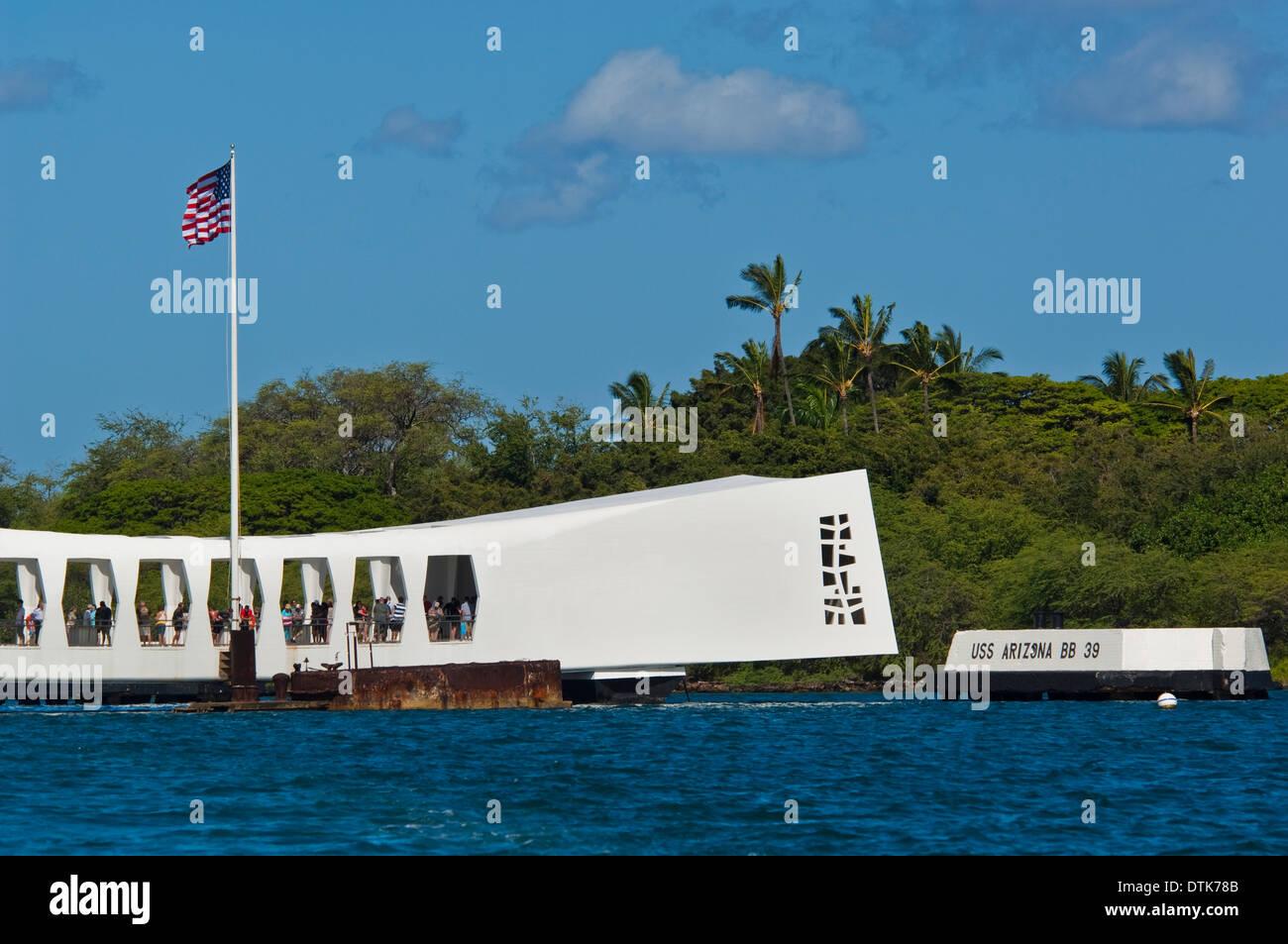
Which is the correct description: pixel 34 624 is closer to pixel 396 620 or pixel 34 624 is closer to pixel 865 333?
pixel 396 620

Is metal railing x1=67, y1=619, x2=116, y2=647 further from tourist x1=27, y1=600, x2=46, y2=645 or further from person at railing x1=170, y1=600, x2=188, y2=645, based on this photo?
person at railing x1=170, y1=600, x2=188, y2=645

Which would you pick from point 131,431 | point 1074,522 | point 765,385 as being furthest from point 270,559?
point 131,431

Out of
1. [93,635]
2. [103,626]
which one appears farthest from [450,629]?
[93,635]

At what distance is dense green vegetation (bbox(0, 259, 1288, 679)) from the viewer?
5681 cm

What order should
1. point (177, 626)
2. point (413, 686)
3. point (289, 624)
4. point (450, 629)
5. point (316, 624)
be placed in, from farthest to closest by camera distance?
point (450, 629) → point (316, 624) → point (289, 624) → point (177, 626) → point (413, 686)

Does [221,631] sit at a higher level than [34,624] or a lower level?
lower

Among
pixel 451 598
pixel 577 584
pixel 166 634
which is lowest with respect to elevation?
pixel 166 634

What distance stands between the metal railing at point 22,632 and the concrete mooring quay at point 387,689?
180 inches

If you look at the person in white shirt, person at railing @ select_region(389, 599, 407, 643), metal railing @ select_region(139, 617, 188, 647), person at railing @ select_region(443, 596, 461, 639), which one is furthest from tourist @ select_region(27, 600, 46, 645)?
the person in white shirt

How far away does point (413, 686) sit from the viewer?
36469 mm

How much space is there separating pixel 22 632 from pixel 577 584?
11731mm

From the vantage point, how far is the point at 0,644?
3888cm

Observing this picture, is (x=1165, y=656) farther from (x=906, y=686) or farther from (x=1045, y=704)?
(x=906, y=686)

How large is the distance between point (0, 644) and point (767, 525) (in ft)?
54.7
